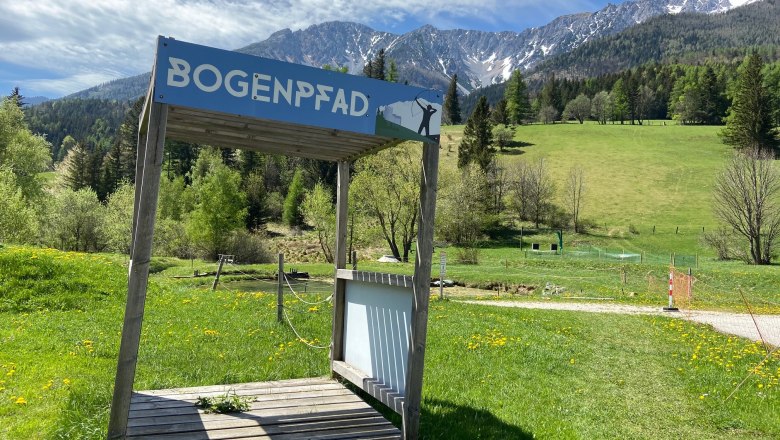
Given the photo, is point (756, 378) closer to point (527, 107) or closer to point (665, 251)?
point (665, 251)

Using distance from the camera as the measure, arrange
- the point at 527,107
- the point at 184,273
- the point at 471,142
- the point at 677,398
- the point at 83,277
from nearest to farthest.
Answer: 1. the point at 677,398
2. the point at 83,277
3. the point at 184,273
4. the point at 471,142
5. the point at 527,107

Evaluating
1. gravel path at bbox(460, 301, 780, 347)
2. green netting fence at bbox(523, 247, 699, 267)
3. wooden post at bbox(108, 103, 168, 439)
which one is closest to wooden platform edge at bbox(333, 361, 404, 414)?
wooden post at bbox(108, 103, 168, 439)

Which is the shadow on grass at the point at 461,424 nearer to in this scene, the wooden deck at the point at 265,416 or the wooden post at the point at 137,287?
the wooden deck at the point at 265,416

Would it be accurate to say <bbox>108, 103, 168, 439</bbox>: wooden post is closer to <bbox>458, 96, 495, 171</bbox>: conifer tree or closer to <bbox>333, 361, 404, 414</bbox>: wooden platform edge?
<bbox>333, 361, 404, 414</bbox>: wooden platform edge

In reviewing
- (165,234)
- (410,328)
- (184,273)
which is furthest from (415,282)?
(165,234)

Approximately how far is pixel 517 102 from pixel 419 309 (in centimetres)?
12335

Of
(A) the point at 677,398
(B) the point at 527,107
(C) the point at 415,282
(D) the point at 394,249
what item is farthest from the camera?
(B) the point at 527,107

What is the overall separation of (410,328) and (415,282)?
1.60ft

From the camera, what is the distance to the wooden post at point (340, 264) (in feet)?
22.3

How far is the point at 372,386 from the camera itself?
5598 millimetres

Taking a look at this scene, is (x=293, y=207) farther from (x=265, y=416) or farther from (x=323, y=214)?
(x=265, y=416)

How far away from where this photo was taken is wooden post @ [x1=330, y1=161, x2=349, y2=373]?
22.3 ft

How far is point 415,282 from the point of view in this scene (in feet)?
15.9

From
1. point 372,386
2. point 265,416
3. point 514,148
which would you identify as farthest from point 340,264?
point 514,148
